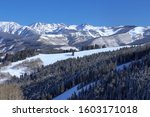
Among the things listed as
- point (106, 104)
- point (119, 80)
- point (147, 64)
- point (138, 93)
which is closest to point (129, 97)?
point (138, 93)

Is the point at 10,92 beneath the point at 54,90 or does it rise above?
above

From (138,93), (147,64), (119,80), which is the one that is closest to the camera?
(138,93)

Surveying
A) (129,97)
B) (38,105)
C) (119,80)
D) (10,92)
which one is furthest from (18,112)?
(119,80)

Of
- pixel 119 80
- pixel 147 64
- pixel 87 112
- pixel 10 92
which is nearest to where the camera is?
pixel 87 112

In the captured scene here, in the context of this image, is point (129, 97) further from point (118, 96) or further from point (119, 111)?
point (119, 111)

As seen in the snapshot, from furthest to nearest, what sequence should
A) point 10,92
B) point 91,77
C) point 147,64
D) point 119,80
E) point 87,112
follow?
point 91,77
point 147,64
point 119,80
point 10,92
point 87,112

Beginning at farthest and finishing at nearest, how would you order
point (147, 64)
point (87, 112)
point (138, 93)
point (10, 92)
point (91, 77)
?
point (91, 77), point (147, 64), point (138, 93), point (10, 92), point (87, 112)

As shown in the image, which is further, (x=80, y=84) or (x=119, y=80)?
(x=80, y=84)

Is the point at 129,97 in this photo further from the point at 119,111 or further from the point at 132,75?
the point at 119,111

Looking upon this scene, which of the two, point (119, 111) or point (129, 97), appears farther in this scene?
point (129, 97)
